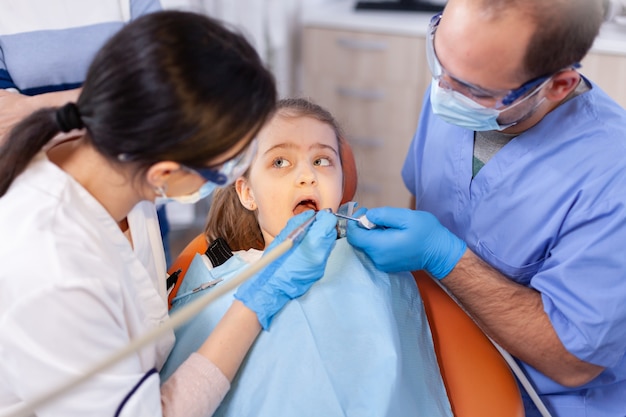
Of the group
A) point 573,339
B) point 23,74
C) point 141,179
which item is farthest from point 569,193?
point 23,74

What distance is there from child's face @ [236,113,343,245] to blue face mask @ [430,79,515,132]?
0.91 ft

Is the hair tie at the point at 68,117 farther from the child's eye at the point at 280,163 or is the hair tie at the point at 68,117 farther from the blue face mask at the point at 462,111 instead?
the blue face mask at the point at 462,111

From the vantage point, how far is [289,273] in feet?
4.24

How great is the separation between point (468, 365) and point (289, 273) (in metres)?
0.44

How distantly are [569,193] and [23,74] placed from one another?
1.43 meters

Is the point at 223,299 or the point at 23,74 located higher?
the point at 23,74

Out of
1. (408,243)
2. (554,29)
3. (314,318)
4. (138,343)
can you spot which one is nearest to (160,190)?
(138,343)

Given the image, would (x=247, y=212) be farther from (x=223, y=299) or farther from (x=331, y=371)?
(x=331, y=371)

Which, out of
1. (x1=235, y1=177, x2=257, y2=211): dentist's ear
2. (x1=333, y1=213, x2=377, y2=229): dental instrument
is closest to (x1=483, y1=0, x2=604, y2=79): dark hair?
(x1=333, y1=213, x2=377, y2=229): dental instrument

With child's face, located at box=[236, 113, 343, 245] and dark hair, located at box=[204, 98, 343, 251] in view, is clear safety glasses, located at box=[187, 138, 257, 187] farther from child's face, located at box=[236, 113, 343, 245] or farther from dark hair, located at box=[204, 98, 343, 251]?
dark hair, located at box=[204, 98, 343, 251]

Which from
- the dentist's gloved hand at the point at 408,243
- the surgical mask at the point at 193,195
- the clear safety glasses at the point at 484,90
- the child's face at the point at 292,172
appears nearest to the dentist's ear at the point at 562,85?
the clear safety glasses at the point at 484,90

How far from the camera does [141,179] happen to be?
1063mm

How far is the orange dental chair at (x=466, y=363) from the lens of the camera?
4.35 ft

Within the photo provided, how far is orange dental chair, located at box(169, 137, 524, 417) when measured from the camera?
1325mm
